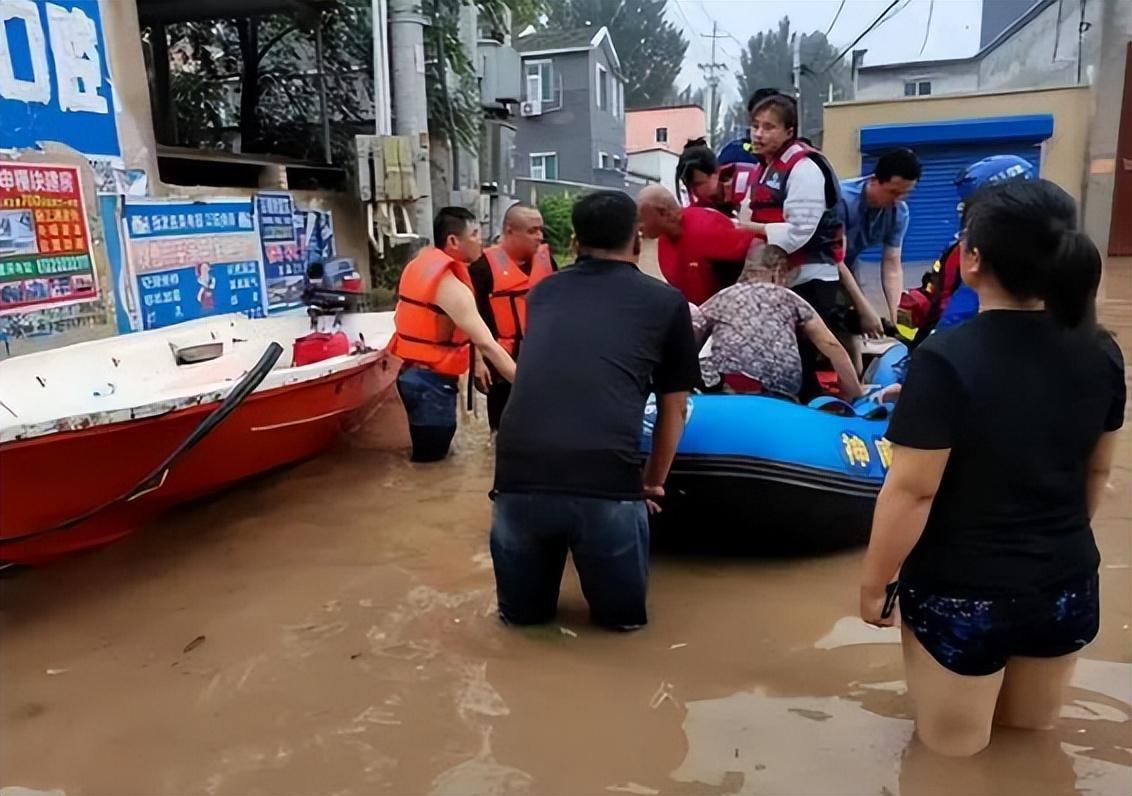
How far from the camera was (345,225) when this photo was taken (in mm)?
9477

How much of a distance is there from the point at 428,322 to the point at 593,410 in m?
2.44

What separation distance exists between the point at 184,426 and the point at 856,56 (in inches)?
934

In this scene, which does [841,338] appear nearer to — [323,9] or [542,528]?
[542,528]

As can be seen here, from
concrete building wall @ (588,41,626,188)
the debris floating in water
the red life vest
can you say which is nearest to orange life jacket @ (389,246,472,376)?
the red life vest

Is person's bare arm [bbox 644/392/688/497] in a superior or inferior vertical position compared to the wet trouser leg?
superior

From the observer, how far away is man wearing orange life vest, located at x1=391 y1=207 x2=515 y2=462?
16.6ft

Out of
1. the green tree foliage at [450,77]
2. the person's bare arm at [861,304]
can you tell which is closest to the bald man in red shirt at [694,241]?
the person's bare arm at [861,304]

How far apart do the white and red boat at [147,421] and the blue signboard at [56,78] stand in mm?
1231

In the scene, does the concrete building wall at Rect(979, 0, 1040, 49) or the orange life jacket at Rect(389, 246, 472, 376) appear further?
the concrete building wall at Rect(979, 0, 1040, 49)

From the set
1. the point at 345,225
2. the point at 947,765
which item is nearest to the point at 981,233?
the point at 947,765

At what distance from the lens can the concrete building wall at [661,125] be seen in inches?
1732

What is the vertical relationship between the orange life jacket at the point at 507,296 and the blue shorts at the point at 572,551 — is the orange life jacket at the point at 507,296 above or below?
above

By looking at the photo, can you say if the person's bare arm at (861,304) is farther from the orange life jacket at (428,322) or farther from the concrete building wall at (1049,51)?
the concrete building wall at (1049,51)

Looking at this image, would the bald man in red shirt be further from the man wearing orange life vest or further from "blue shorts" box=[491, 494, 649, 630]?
"blue shorts" box=[491, 494, 649, 630]
